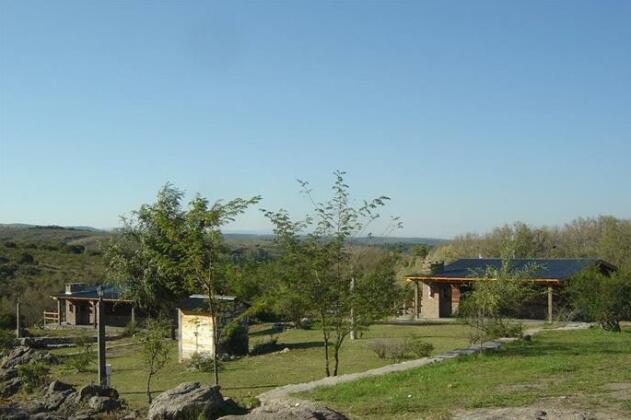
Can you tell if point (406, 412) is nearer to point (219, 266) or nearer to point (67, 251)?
point (219, 266)

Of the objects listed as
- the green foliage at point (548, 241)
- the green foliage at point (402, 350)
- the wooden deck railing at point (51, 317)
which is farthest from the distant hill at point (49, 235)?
the green foliage at point (402, 350)

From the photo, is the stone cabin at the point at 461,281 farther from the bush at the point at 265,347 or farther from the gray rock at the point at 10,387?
the gray rock at the point at 10,387

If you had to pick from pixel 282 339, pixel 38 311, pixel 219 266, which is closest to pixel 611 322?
pixel 282 339

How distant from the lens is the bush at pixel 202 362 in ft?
70.8

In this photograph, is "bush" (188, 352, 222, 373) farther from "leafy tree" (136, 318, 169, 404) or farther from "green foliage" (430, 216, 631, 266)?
"green foliage" (430, 216, 631, 266)

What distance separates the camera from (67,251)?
78.8 meters

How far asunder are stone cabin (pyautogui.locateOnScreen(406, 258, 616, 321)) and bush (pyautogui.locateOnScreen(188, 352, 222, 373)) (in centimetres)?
1437

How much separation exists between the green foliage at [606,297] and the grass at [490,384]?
18.9 ft

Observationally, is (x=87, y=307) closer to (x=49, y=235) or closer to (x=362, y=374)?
(x=362, y=374)

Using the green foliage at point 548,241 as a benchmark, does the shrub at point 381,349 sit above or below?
below

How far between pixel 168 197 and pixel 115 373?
14.2 meters

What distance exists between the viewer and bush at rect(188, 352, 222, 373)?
21.6 m

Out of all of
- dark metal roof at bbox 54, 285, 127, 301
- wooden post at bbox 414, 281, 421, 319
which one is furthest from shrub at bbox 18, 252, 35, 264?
wooden post at bbox 414, 281, 421, 319

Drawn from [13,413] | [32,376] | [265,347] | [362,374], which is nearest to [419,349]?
[362,374]
